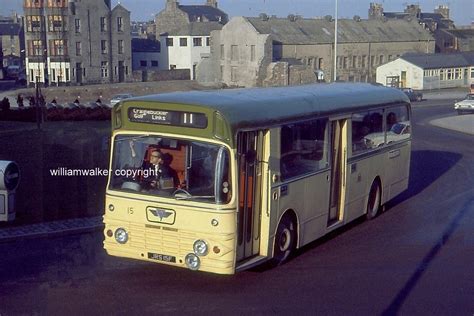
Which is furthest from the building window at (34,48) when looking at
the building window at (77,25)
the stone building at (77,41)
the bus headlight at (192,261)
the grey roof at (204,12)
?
the bus headlight at (192,261)

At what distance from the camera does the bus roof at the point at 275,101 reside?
1016cm

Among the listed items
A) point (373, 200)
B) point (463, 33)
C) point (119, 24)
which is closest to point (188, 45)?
point (119, 24)

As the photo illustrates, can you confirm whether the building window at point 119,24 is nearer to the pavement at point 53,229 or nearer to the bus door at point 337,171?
the pavement at point 53,229

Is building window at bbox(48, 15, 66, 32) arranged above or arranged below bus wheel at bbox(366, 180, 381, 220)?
above

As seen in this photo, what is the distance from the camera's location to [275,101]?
37.0 feet

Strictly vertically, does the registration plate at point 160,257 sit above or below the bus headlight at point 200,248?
below

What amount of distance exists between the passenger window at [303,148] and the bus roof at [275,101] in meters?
0.18

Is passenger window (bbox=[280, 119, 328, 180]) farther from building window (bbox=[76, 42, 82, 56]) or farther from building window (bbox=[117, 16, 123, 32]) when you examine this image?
building window (bbox=[117, 16, 123, 32])

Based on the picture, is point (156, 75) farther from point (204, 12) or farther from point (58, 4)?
point (204, 12)

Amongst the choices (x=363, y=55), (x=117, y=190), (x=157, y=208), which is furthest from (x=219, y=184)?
(x=363, y=55)

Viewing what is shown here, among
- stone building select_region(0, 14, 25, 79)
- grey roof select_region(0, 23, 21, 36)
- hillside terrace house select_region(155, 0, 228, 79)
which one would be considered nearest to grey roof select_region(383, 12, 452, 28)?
hillside terrace house select_region(155, 0, 228, 79)

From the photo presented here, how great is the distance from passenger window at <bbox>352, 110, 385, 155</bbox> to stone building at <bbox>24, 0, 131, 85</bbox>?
53.9m

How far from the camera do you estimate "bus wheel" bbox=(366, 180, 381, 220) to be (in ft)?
49.4

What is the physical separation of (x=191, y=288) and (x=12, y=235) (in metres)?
4.39
